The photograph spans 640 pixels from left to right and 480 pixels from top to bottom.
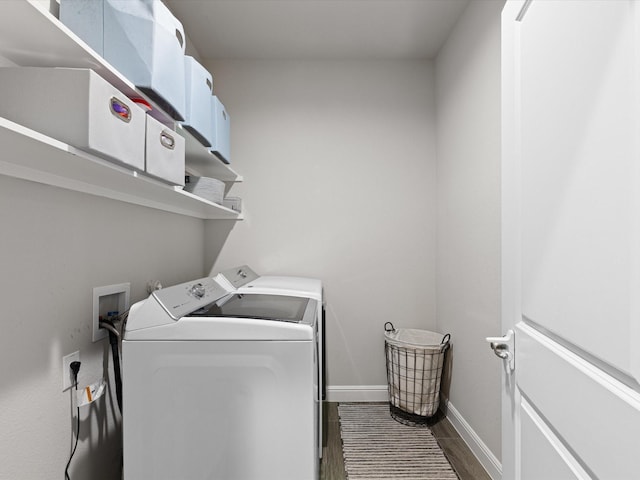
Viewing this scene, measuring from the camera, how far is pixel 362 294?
2760 millimetres

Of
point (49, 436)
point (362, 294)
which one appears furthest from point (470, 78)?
point (49, 436)

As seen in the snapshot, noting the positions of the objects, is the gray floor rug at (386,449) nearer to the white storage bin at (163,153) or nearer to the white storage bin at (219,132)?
the white storage bin at (163,153)

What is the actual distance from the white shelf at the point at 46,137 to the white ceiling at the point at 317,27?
122cm

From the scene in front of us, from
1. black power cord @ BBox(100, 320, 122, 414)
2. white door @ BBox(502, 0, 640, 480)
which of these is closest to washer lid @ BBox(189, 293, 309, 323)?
black power cord @ BBox(100, 320, 122, 414)

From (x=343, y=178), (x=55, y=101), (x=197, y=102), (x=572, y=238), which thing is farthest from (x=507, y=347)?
(x=343, y=178)

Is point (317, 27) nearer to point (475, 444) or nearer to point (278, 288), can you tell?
point (278, 288)

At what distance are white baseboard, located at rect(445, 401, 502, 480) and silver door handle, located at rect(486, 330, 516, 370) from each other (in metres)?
1.12

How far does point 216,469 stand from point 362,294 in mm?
1709

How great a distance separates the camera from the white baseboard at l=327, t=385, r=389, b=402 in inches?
107

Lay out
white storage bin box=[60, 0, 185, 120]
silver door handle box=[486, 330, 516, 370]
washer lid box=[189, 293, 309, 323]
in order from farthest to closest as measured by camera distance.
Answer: washer lid box=[189, 293, 309, 323], white storage bin box=[60, 0, 185, 120], silver door handle box=[486, 330, 516, 370]

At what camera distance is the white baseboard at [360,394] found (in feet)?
8.93

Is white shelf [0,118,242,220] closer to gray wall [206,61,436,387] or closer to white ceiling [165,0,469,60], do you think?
gray wall [206,61,436,387]

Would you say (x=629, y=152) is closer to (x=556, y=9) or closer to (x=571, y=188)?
(x=571, y=188)

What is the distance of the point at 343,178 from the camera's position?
275cm
